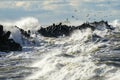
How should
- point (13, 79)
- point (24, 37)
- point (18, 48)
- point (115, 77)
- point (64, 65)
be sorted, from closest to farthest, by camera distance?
1. point (115, 77)
2. point (13, 79)
3. point (64, 65)
4. point (18, 48)
5. point (24, 37)

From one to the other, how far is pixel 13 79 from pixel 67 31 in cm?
9929

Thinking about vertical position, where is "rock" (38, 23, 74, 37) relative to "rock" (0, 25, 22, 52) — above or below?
below

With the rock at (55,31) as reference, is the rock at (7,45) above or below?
above

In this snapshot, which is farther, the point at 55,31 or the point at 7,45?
the point at 55,31

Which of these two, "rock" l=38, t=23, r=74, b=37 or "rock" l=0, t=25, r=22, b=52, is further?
"rock" l=38, t=23, r=74, b=37

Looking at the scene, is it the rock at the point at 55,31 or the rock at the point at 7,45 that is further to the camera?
the rock at the point at 55,31

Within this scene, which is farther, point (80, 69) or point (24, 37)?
point (24, 37)

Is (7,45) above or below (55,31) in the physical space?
above

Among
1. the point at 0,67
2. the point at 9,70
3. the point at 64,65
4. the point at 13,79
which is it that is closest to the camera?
the point at 13,79

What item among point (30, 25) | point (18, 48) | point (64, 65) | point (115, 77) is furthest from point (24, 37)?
point (115, 77)

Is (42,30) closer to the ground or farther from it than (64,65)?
closer to the ground

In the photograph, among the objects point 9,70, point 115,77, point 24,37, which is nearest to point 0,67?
point 9,70

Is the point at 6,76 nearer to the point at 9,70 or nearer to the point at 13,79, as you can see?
the point at 13,79

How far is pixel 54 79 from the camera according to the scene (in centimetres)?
3200
